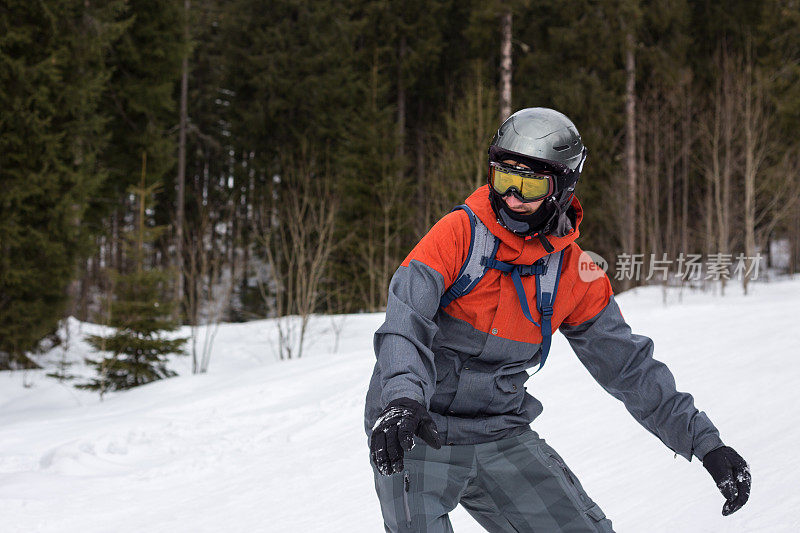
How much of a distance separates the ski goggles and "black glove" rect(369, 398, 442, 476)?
0.74m

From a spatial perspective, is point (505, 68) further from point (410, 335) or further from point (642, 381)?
point (410, 335)

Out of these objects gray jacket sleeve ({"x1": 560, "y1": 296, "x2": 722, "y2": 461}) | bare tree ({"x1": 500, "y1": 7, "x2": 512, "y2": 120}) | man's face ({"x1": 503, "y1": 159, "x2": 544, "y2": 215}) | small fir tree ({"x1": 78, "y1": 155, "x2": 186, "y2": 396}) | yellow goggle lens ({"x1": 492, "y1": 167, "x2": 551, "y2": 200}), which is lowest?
small fir tree ({"x1": 78, "y1": 155, "x2": 186, "y2": 396})

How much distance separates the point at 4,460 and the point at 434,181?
10530 millimetres

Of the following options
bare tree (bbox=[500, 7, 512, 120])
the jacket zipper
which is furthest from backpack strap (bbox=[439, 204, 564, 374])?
bare tree (bbox=[500, 7, 512, 120])

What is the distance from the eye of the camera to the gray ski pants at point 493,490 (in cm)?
202

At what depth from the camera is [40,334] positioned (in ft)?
41.6

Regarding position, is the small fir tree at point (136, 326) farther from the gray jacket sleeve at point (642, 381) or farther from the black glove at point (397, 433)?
the black glove at point (397, 433)

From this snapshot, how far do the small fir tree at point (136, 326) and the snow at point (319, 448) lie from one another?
0.92 metres

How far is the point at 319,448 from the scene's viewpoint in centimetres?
638

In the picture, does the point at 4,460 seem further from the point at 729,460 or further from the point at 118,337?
the point at 729,460

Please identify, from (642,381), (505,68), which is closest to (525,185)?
(642,381)

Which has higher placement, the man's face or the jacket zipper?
the man's face

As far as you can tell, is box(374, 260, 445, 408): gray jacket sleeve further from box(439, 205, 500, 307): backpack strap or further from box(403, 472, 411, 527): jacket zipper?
box(403, 472, 411, 527): jacket zipper

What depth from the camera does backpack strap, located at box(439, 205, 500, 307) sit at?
2.06 metres
